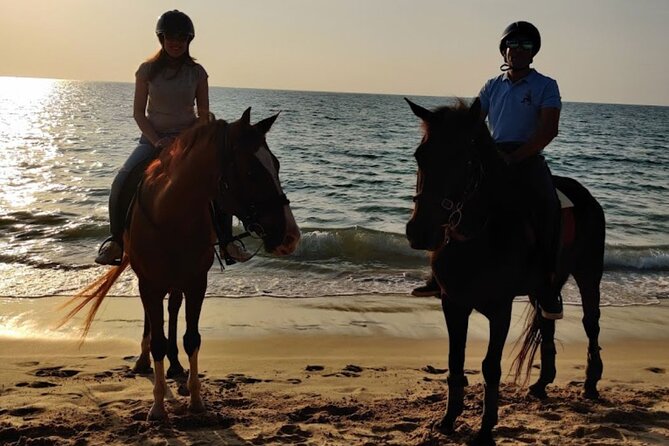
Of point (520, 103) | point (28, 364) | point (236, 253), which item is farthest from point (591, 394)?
point (28, 364)

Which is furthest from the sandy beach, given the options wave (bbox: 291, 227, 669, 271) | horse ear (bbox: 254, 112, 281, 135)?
wave (bbox: 291, 227, 669, 271)

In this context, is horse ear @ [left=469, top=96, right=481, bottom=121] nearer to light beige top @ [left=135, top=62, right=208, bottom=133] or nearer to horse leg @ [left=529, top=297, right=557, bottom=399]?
horse leg @ [left=529, top=297, right=557, bottom=399]

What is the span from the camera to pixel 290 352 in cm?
686

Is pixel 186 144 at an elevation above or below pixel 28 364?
above

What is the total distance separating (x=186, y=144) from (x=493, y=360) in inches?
98.4

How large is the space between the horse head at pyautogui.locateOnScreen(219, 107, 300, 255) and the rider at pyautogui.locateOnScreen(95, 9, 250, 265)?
132cm

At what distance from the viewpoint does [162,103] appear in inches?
209

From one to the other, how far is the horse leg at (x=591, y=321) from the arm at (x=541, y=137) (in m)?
1.61

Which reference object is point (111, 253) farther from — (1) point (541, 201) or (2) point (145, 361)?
(1) point (541, 201)

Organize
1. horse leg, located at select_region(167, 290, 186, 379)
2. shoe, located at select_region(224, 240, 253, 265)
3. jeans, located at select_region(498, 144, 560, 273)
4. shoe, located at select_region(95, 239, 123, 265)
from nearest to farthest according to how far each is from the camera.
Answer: jeans, located at select_region(498, 144, 560, 273)
shoe, located at select_region(224, 240, 253, 265)
shoe, located at select_region(95, 239, 123, 265)
horse leg, located at select_region(167, 290, 186, 379)

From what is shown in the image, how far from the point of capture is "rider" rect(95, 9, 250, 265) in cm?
512

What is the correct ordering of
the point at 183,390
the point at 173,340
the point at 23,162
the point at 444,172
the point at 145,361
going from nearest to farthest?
the point at 444,172, the point at 183,390, the point at 173,340, the point at 145,361, the point at 23,162

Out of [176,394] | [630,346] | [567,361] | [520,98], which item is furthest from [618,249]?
[176,394]

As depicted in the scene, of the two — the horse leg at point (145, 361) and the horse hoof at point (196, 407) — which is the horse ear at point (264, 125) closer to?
the horse hoof at point (196, 407)
